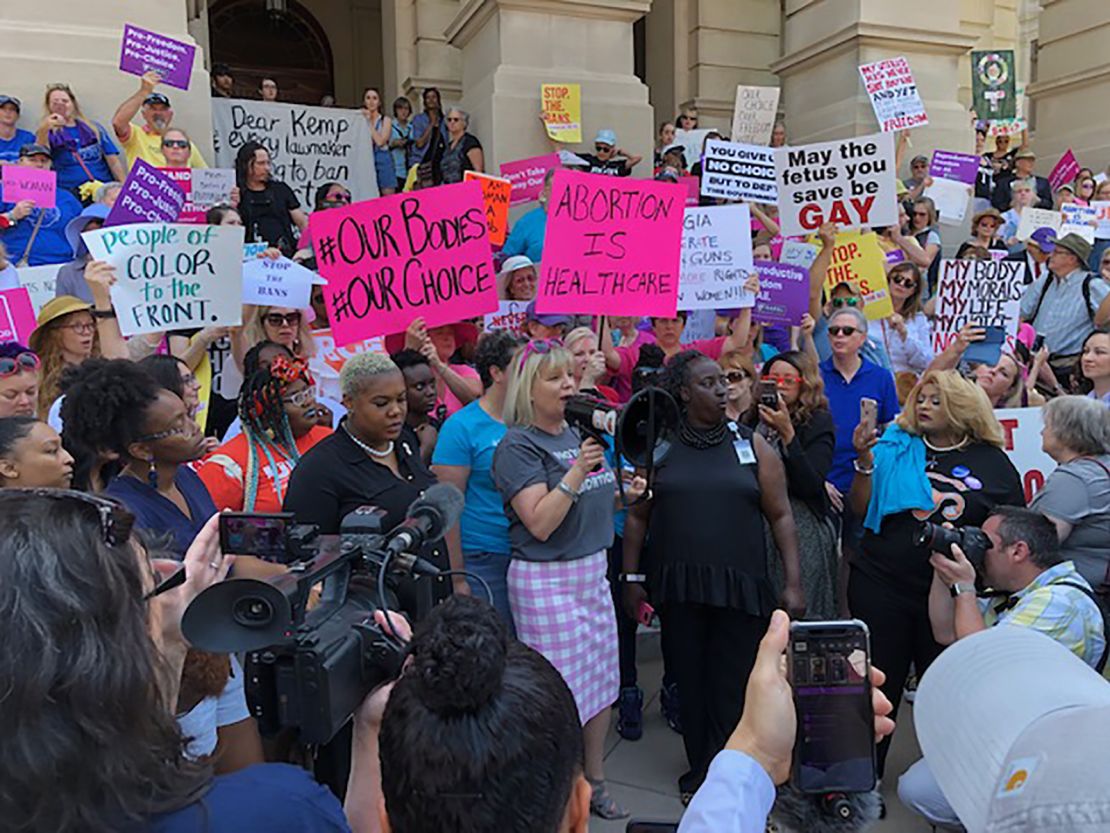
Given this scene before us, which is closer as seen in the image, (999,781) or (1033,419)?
(999,781)

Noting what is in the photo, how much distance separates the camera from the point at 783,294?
5.76 meters

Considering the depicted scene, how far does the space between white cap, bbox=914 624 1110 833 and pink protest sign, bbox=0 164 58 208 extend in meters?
6.37

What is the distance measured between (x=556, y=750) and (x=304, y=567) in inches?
24.0

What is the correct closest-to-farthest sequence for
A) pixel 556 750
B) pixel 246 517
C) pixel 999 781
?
pixel 999 781
pixel 556 750
pixel 246 517

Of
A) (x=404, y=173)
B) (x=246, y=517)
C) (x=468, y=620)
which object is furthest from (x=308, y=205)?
(x=468, y=620)

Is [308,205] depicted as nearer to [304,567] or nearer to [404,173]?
[404,173]

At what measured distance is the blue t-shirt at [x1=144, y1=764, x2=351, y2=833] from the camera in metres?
1.17

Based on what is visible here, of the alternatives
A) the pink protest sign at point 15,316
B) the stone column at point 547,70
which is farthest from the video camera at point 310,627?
the stone column at point 547,70

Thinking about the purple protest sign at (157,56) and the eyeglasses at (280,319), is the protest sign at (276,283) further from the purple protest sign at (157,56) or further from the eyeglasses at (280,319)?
the purple protest sign at (157,56)

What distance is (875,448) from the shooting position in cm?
375

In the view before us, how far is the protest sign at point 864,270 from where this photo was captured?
5879 millimetres

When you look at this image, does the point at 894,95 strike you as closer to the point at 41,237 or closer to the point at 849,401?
the point at 849,401

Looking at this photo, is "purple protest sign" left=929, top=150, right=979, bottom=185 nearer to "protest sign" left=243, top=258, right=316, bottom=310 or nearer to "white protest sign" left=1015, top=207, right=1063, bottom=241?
"white protest sign" left=1015, top=207, right=1063, bottom=241

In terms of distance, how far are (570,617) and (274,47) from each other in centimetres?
1695
